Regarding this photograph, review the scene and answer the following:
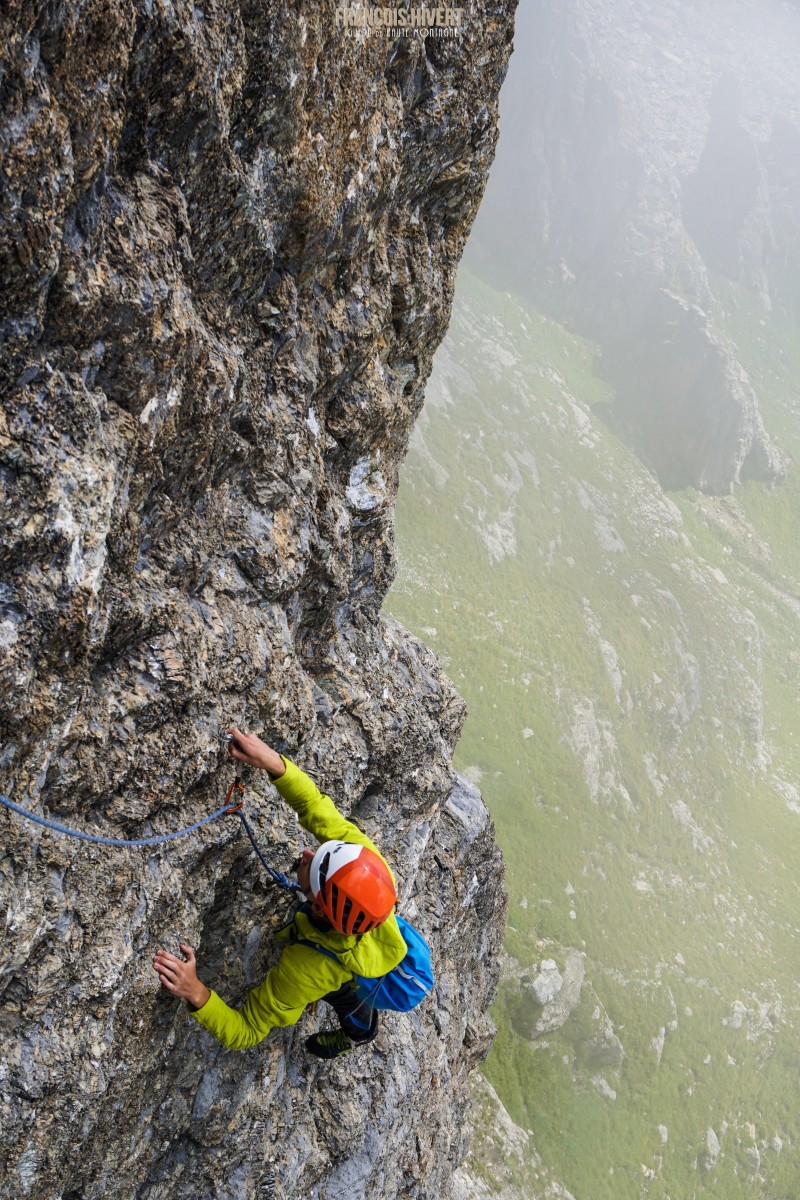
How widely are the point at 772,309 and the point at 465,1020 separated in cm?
10971

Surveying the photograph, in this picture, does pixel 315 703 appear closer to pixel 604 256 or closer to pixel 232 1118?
pixel 232 1118

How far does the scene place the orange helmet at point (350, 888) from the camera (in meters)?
6.39

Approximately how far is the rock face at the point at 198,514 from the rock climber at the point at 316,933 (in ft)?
1.19

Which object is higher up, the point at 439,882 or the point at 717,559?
the point at 439,882

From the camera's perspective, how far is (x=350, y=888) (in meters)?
6.37

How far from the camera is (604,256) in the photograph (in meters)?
82.2

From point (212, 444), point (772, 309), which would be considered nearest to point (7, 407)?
point (212, 444)

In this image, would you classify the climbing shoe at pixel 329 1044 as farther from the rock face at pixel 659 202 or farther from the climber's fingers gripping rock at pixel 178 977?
the rock face at pixel 659 202

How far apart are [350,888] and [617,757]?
3648cm

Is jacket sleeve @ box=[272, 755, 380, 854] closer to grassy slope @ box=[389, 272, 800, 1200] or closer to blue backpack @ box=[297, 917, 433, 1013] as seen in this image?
blue backpack @ box=[297, 917, 433, 1013]

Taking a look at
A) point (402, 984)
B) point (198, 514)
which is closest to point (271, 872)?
point (402, 984)

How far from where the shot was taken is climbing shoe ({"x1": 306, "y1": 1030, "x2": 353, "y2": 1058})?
8.16m

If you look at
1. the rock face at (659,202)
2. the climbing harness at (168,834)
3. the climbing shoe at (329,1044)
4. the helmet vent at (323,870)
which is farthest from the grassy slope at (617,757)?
the helmet vent at (323,870)

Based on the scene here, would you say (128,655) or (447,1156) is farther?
(447,1156)
